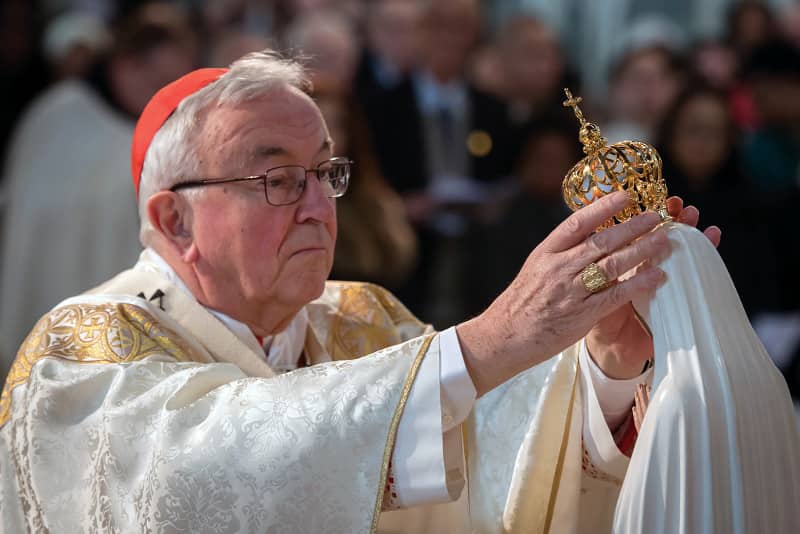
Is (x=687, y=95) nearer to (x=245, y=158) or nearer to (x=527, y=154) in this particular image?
(x=527, y=154)

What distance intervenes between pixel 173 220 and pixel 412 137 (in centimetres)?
400

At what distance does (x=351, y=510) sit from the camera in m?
2.38

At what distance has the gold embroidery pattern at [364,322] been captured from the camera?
319 centimetres

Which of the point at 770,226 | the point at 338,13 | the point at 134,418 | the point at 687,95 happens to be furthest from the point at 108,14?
the point at 134,418

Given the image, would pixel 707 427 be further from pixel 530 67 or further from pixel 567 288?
pixel 530 67

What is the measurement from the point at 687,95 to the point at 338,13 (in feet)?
7.27

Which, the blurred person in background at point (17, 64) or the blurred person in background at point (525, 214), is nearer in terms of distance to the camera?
the blurred person in background at point (525, 214)

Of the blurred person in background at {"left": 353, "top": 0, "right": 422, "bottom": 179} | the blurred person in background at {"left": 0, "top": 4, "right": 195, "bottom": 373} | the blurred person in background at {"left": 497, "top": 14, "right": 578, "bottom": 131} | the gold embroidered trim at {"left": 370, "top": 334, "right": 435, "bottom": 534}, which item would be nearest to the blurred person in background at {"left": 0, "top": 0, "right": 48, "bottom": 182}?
the blurred person in background at {"left": 0, "top": 4, "right": 195, "bottom": 373}

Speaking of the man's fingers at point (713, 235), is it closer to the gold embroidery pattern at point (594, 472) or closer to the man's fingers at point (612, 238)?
the man's fingers at point (612, 238)

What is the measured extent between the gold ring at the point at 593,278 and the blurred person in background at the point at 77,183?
4774 millimetres

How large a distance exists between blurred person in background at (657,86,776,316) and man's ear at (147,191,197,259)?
4030mm

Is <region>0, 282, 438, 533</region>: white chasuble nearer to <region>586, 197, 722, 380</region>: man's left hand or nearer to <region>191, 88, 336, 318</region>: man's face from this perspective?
<region>191, 88, 336, 318</region>: man's face

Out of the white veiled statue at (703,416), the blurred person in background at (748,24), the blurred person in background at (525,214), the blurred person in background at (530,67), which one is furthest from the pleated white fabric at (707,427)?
the blurred person in background at (748,24)

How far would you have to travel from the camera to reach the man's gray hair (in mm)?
2869
